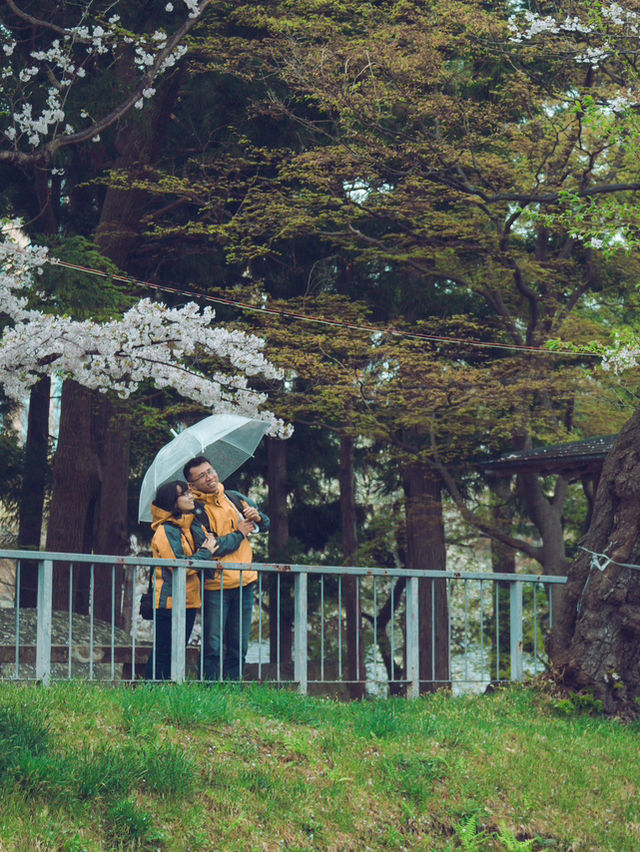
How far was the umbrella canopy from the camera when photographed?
1012 cm

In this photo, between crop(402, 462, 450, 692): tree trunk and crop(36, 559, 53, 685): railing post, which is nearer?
crop(36, 559, 53, 685): railing post

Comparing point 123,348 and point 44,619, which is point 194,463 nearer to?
point 44,619

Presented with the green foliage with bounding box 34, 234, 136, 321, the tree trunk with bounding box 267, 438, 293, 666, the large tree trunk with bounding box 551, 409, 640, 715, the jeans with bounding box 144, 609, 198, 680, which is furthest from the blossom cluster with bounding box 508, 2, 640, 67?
the tree trunk with bounding box 267, 438, 293, 666

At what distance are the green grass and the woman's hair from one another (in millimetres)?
1631

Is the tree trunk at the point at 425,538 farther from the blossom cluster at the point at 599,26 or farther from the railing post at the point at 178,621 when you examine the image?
the railing post at the point at 178,621

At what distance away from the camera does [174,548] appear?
9.31 m

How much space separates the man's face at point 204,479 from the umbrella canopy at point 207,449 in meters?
0.41

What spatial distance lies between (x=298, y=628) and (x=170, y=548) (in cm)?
119

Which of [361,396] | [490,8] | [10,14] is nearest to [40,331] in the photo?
[361,396]

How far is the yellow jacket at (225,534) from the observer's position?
9242mm

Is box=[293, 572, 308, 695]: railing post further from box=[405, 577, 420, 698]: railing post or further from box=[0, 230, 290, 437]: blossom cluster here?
box=[0, 230, 290, 437]: blossom cluster

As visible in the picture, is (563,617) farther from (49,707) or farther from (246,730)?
(49,707)

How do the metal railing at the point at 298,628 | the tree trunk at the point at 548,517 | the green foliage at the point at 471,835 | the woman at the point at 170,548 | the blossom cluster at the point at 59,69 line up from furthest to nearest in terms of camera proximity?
the tree trunk at the point at 548,517 < the blossom cluster at the point at 59,69 < the woman at the point at 170,548 < the metal railing at the point at 298,628 < the green foliage at the point at 471,835

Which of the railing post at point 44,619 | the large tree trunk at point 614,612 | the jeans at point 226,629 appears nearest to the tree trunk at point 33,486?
the jeans at point 226,629
